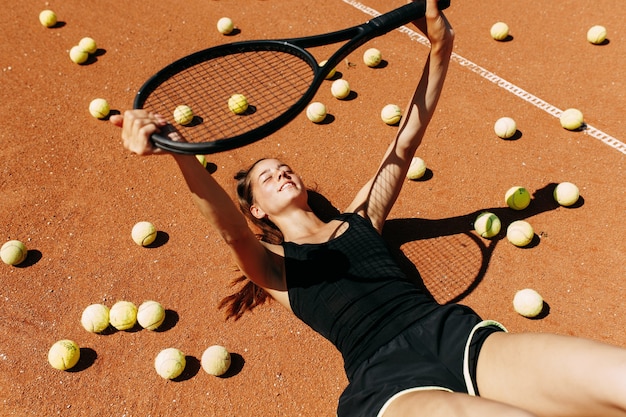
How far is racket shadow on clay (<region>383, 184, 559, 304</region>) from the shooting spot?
15.1 feet

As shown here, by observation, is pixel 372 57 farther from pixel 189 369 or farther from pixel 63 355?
pixel 63 355

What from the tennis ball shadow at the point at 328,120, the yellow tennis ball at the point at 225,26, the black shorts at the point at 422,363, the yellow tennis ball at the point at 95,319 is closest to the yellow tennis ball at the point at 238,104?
the tennis ball shadow at the point at 328,120

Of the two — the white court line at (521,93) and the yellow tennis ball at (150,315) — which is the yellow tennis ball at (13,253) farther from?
the white court line at (521,93)

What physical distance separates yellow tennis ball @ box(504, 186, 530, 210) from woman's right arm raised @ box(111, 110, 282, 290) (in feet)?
7.95

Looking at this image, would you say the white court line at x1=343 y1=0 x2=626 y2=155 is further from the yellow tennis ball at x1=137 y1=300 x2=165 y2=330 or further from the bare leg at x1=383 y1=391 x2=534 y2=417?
the yellow tennis ball at x1=137 y1=300 x2=165 y2=330

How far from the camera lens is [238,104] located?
5609mm

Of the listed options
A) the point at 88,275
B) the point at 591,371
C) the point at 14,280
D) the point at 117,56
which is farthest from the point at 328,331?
the point at 117,56

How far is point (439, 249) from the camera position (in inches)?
190

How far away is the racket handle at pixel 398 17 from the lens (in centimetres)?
353

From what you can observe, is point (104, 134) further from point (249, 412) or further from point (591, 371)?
point (591, 371)

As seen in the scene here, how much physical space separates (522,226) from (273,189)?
217cm

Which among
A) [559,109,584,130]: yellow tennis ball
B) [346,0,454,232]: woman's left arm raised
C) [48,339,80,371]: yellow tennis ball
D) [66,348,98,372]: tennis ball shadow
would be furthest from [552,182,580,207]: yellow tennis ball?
[48,339,80,371]: yellow tennis ball

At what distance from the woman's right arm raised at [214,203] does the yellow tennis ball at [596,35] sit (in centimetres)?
537

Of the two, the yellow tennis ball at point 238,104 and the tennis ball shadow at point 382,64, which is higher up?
the tennis ball shadow at point 382,64
